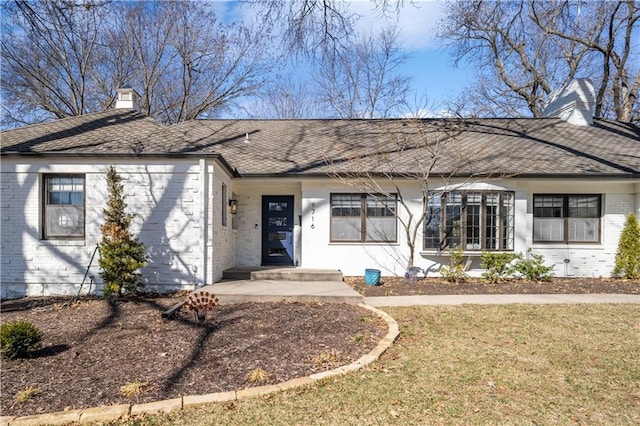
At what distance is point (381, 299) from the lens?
7.99m

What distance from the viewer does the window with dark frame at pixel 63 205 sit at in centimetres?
890

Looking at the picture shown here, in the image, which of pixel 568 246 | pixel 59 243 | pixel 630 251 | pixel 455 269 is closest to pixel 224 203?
pixel 59 243

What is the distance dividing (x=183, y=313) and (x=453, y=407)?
4.53 m

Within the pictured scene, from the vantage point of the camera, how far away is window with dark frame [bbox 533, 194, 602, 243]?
11203 mm

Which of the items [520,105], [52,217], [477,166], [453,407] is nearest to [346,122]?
[477,166]

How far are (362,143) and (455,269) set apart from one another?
4898 millimetres

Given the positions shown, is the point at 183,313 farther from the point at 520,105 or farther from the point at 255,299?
the point at 520,105

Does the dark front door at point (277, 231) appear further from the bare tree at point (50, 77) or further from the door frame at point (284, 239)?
the bare tree at point (50, 77)

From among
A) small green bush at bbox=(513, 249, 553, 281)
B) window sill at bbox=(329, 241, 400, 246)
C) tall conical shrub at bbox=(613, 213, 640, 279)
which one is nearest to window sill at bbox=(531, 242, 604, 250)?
tall conical shrub at bbox=(613, 213, 640, 279)

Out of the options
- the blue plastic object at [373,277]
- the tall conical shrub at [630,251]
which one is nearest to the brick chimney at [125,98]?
the blue plastic object at [373,277]

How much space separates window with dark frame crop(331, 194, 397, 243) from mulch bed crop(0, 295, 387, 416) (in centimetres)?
395

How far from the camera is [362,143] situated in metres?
12.6

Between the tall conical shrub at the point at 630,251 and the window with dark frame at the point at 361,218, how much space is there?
613cm

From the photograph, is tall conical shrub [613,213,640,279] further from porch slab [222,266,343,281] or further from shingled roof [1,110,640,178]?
porch slab [222,266,343,281]
